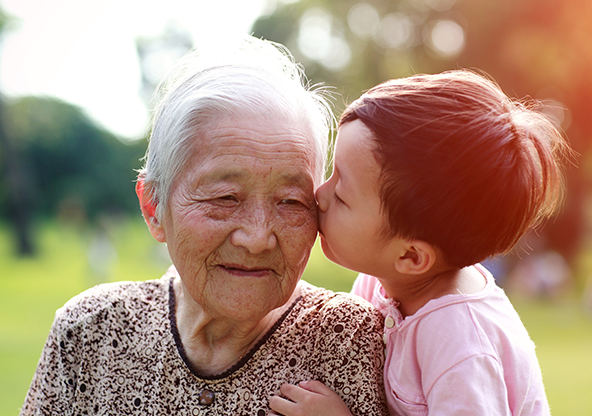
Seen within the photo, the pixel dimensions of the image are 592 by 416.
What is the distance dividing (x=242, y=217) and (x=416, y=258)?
71 cm

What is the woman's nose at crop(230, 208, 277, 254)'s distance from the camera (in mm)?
1945

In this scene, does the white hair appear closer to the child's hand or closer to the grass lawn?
the child's hand

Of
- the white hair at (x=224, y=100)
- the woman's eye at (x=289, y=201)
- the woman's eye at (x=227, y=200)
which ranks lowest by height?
the woman's eye at (x=289, y=201)

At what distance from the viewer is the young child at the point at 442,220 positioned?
1.95m

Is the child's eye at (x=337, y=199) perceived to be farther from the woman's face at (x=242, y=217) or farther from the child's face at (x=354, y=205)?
the woman's face at (x=242, y=217)

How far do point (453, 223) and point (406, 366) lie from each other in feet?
1.85

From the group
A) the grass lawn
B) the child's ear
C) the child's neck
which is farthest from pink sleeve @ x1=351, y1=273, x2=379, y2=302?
the grass lawn

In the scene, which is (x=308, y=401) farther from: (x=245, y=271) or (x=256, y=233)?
(x=256, y=233)

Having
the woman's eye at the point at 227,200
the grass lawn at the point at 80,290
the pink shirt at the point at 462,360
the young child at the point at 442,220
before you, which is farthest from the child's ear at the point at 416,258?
the grass lawn at the point at 80,290

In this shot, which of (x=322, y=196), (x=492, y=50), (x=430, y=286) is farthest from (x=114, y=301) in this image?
(x=492, y=50)

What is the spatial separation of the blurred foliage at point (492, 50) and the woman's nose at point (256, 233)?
1763 centimetres

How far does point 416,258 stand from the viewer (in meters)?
2.16

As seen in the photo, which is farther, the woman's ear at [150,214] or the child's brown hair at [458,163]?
the woman's ear at [150,214]

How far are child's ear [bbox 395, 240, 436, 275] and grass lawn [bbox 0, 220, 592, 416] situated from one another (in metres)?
8.71
